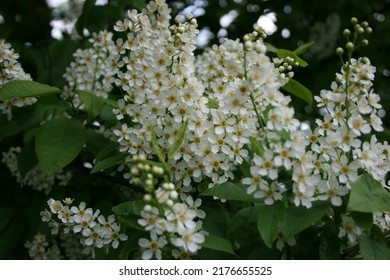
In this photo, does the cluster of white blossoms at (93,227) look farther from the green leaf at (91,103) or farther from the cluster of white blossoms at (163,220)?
the green leaf at (91,103)

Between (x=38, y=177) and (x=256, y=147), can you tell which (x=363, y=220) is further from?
(x=38, y=177)

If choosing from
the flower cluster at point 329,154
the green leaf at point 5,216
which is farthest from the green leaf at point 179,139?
the green leaf at point 5,216

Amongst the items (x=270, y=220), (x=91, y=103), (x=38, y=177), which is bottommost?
(x=38, y=177)

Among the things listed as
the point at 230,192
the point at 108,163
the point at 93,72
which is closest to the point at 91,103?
the point at 108,163

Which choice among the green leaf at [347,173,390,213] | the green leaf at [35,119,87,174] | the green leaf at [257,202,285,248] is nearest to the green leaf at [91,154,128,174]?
the green leaf at [35,119,87,174]

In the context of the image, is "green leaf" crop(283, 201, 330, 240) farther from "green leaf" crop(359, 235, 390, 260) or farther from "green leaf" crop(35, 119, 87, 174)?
"green leaf" crop(35, 119, 87, 174)

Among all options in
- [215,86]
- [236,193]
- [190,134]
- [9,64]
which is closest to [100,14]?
[9,64]
